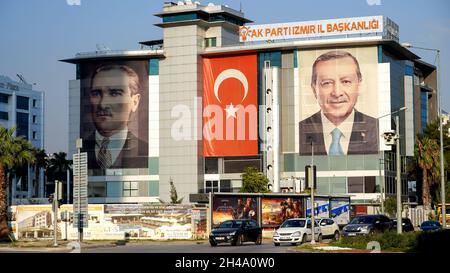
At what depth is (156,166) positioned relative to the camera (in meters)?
139

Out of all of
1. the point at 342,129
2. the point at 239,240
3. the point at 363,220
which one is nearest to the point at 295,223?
the point at 239,240

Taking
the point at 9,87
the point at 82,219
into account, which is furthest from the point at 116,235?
the point at 9,87

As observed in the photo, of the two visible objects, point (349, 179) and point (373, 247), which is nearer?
point (373, 247)

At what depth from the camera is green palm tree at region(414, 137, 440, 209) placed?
388ft

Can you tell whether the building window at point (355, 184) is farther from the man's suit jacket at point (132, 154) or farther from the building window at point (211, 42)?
the man's suit jacket at point (132, 154)

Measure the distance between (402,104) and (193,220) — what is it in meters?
74.6

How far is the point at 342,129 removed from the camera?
13238 centimetres

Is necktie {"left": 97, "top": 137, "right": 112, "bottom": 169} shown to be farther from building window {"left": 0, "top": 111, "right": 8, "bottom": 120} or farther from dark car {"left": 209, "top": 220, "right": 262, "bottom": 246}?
dark car {"left": 209, "top": 220, "right": 262, "bottom": 246}

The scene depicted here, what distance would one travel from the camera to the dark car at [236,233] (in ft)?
168

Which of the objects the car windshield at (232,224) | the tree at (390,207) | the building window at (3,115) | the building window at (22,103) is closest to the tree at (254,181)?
the tree at (390,207)

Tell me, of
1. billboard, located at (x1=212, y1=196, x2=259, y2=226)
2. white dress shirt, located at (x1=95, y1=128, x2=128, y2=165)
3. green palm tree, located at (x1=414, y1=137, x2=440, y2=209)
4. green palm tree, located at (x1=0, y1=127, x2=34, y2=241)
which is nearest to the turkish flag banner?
white dress shirt, located at (x1=95, y1=128, x2=128, y2=165)

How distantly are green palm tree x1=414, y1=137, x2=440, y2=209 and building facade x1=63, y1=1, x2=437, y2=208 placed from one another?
968cm
